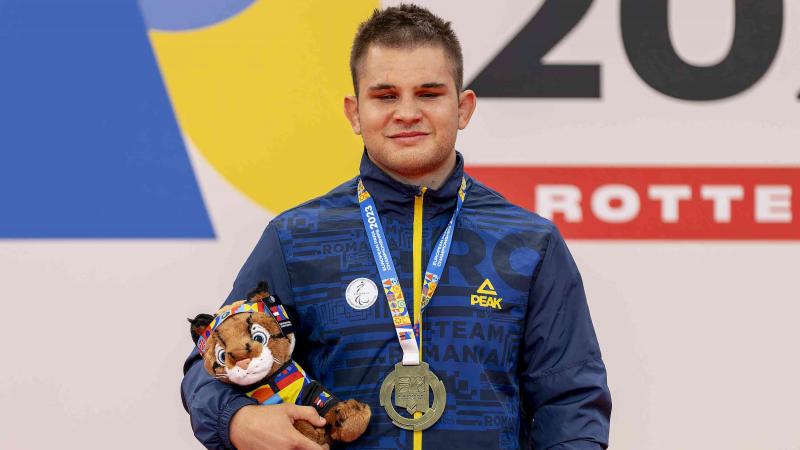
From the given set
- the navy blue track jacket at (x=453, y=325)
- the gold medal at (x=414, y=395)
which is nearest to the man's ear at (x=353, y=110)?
the navy blue track jacket at (x=453, y=325)

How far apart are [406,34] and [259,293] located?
1.82ft

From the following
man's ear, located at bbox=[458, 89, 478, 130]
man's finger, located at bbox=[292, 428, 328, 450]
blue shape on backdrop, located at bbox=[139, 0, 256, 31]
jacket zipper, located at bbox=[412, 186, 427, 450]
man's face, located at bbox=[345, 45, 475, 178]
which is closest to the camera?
man's finger, located at bbox=[292, 428, 328, 450]

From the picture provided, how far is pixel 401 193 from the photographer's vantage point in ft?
5.76

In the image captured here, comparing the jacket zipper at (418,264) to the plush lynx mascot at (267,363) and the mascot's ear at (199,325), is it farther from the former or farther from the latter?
the mascot's ear at (199,325)

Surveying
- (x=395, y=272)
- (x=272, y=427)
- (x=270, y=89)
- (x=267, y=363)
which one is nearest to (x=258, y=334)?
(x=267, y=363)

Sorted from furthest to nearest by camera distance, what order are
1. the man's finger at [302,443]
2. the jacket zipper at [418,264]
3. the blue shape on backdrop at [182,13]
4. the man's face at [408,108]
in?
1. the blue shape on backdrop at [182,13]
2. the man's face at [408,108]
3. the jacket zipper at [418,264]
4. the man's finger at [302,443]

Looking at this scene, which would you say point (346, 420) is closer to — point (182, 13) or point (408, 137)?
point (408, 137)

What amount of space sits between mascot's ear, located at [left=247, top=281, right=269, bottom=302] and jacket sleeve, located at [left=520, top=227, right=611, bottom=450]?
48 cm

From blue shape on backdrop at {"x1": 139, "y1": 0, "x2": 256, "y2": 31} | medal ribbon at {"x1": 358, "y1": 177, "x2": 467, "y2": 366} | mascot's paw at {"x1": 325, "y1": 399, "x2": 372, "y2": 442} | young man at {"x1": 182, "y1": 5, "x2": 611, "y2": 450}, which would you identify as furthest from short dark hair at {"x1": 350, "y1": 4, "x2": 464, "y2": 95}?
blue shape on backdrop at {"x1": 139, "y1": 0, "x2": 256, "y2": 31}

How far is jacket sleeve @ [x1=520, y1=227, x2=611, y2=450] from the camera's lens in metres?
1.68

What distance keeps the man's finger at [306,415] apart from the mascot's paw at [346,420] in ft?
0.09

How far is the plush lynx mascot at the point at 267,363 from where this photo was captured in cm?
158

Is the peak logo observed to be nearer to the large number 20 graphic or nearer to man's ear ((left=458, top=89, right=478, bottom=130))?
man's ear ((left=458, top=89, right=478, bottom=130))

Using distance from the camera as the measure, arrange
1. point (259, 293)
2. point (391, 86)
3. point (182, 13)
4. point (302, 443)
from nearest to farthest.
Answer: point (302, 443) < point (259, 293) < point (391, 86) < point (182, 13)
